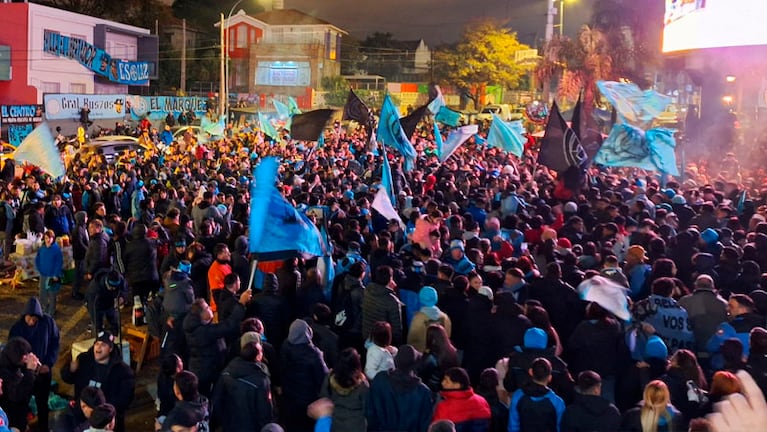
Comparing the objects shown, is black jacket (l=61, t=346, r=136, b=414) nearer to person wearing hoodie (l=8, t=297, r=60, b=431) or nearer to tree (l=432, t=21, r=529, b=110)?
person wearing hoodie (l=8, t=297, r=60, b=431)

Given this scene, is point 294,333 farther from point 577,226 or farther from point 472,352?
point 577,226

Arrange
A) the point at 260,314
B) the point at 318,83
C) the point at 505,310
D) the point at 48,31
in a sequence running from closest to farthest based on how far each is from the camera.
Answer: the point at 505,310 < the point at 260,314 < the point at 48,31 < the point at 318,83

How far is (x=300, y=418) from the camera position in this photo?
5723mm

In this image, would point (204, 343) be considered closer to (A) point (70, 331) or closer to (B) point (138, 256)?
(B) point (138, 256)

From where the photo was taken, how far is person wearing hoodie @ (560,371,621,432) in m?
4.34

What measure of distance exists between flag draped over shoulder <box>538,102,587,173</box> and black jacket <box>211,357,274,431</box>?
26.0ft

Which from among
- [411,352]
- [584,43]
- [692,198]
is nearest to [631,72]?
[584,43]

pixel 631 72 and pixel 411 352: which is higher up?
pixel 631 72

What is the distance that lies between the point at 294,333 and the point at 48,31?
3191 centimetres

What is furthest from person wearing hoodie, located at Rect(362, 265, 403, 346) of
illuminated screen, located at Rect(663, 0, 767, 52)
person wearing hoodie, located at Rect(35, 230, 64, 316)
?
illuminated screen, located at Rect(663, 0, 767, 52)

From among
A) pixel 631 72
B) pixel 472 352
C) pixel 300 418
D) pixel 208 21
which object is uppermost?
pixel 208 21

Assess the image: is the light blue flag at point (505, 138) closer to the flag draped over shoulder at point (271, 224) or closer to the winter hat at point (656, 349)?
the flag draped over shoulder at point (271, 224)

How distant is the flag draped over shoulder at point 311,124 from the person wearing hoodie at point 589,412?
11.9 metres

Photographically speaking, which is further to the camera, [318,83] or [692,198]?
[318,83]
